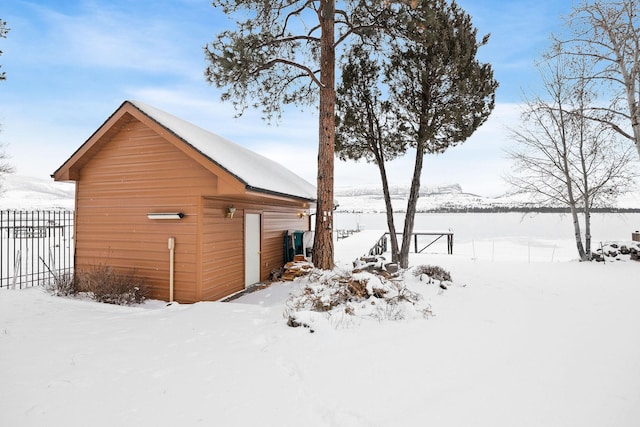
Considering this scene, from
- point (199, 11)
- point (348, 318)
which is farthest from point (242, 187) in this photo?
point (199, 11)

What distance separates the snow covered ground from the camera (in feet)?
9.16

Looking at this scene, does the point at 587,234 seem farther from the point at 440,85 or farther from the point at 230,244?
the point at 230,244

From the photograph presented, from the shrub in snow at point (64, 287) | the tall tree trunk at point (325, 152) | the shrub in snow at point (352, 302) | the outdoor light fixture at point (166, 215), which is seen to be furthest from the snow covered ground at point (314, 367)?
the tall tree trunk at point (325, 152)

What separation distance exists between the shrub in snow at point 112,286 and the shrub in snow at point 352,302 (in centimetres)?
377

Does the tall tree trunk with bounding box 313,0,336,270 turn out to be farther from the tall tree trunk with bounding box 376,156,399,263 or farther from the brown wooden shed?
the tall tree trunk with bounding box 376,156,399,263

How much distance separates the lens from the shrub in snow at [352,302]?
5207 mm

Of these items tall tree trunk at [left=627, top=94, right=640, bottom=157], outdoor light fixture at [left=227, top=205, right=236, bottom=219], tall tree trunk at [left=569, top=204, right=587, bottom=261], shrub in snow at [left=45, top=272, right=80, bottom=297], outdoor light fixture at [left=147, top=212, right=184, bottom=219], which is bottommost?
shrub in snow at [left=45, top=272, right=80, bottom=297]

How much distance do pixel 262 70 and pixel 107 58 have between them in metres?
5.08

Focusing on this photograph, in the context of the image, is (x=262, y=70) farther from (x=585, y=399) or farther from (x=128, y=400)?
(x=585, y=399)

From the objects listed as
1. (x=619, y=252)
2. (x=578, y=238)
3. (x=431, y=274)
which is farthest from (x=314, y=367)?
(x=619, y=252)

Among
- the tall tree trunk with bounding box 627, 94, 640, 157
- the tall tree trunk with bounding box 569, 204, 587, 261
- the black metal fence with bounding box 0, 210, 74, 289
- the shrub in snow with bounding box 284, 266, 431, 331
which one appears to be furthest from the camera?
the tall tree trunk with bounding box 569, 204, 587, 261

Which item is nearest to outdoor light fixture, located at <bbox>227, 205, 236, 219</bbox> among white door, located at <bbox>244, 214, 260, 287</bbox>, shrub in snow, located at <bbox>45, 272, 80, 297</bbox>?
white door, located at <bbox>244, 214, 260, 287</bbox>

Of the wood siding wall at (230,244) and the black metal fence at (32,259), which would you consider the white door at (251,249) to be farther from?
the black metal fence at (32,259)

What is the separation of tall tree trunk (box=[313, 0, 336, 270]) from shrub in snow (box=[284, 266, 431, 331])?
8.64 feet
